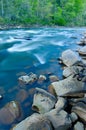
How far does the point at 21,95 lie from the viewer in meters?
9.16

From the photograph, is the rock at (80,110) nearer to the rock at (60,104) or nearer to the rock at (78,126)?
the rock at (78,126)

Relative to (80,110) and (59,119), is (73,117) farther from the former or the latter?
(59,119)

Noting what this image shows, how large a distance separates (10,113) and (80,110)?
2.46 m

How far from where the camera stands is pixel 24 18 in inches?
1816

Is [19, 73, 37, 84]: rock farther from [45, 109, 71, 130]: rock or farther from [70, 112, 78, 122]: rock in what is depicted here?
[70, 112, 78, 122]: rock

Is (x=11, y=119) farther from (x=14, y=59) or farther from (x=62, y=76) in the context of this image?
(x=14, y=59)

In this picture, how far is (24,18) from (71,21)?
18.6 m

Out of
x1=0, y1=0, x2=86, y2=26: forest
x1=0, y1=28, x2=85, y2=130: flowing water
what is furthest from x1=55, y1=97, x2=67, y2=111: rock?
x1=0, y1=0, x2=86, y2=26: forest

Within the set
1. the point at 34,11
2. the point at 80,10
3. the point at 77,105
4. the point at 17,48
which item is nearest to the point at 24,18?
the point at 34,11

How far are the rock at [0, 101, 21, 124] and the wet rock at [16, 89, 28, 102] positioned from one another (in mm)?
500

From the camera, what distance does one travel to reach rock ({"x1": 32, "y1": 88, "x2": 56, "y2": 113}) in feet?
25.5

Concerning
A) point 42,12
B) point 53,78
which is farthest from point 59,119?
point 42,12

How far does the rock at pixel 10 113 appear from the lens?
7420 mm

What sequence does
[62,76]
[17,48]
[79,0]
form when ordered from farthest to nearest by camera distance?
[79,0] < [17,48] < [62,76]
